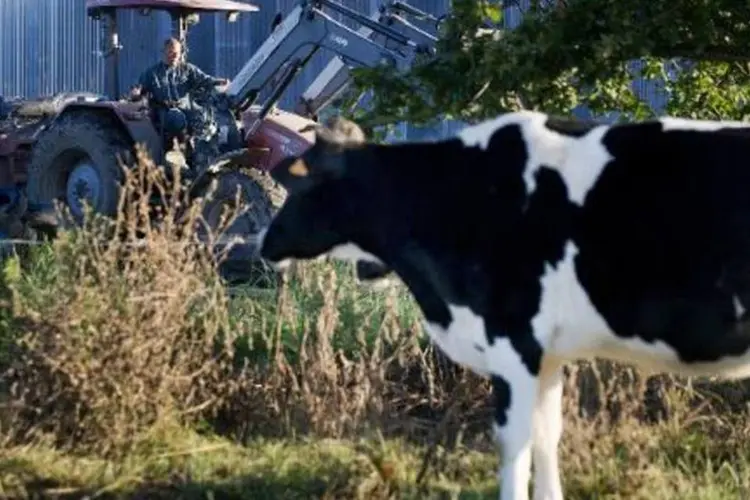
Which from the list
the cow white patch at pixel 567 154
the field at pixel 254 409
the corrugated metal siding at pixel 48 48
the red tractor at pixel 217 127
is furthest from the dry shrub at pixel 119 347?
the corrugated metal siding at pixel 48 48

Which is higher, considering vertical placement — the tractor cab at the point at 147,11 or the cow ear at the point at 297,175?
the tractor cab at the point at 147,11

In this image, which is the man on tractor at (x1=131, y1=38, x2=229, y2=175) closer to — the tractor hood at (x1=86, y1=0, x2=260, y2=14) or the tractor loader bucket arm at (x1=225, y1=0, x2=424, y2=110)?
the tractor loader bucket arm at (x1=225, y1=0, x2=424, y2=110)

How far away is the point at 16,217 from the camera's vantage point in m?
16.5

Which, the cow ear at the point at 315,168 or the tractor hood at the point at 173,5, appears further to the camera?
the tractor hood at the point at 173,5

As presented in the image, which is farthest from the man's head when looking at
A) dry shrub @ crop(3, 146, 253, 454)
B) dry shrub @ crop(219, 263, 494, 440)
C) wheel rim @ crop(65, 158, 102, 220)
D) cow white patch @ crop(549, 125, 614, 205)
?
cow white patch @ crop(549, 125, 614, 205)

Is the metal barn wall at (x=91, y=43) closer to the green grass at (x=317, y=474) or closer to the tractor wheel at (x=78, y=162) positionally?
the tractor wheel at (x=78, y=162)

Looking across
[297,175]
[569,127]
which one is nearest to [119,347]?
[297,175]

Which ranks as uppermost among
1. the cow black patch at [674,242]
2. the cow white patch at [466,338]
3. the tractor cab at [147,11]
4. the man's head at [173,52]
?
the tractor cab at [147,11]

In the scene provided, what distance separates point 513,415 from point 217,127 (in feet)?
32.2

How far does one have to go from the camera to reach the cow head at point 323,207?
689 cm

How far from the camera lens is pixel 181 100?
15.5 meters

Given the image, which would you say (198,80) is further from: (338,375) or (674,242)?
(674,242)

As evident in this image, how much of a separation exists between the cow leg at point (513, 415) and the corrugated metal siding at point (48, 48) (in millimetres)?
24938

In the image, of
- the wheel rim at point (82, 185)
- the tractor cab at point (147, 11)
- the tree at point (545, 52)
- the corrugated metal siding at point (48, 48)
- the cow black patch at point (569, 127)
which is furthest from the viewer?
the corrugated metal siding at point (48, 48)
